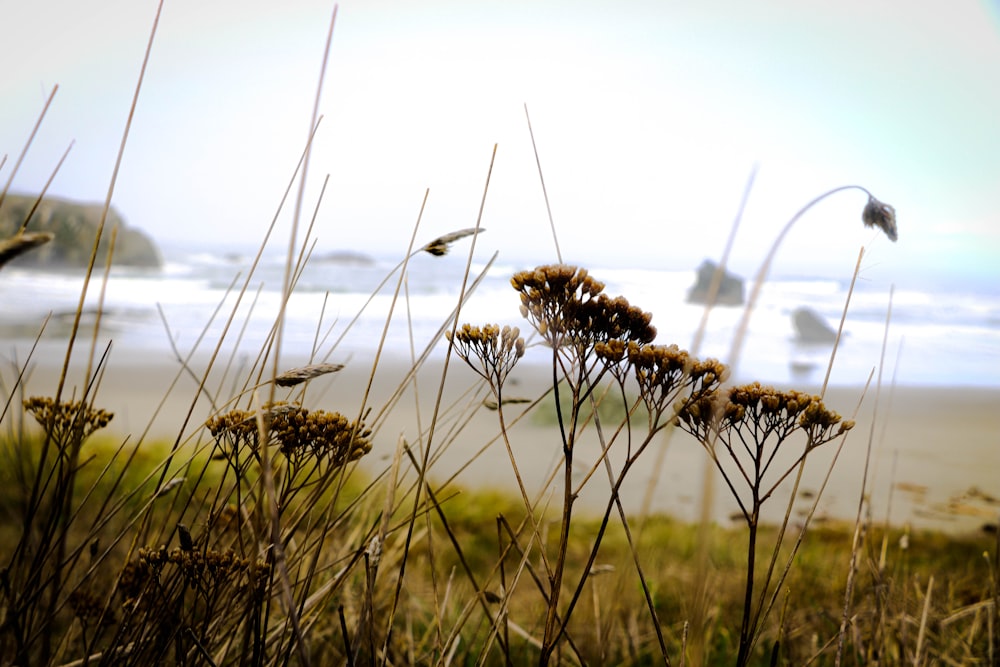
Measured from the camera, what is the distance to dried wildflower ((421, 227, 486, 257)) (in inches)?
29.5

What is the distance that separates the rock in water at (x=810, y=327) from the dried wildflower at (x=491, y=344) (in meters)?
4.54

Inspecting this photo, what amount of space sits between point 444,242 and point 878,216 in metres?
0.44

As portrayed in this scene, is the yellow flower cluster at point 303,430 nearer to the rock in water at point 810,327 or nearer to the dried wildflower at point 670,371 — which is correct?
the dried wildflower at point 670,371

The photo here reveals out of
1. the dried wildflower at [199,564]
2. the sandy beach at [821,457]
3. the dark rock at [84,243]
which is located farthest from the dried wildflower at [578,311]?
the dark rock at [84,243]

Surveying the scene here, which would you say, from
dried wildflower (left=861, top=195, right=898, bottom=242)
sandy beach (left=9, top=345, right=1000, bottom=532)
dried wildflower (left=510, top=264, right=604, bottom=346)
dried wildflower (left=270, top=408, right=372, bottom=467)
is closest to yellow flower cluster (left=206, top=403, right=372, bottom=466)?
dried wildflower (left=270, top=408, right=372, bottom=467)

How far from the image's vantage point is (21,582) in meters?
1.02

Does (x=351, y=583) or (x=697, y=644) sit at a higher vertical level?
(x=697, y=644)

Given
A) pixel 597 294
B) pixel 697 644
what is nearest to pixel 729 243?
pixel 597 294

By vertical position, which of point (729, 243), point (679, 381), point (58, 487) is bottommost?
point (58, 487)

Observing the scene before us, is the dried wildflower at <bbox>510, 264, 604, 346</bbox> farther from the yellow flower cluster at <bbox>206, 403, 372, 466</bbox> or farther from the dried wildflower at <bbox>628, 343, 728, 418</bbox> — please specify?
the yellow flower cluster at <bbox>206, 403, 372, 466</bbox>

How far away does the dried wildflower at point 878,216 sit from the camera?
74cm

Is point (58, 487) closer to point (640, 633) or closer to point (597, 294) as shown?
point (597, 294)

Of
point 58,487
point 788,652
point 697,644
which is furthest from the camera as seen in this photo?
point 788,652

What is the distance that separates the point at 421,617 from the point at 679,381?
1136 millimetres
